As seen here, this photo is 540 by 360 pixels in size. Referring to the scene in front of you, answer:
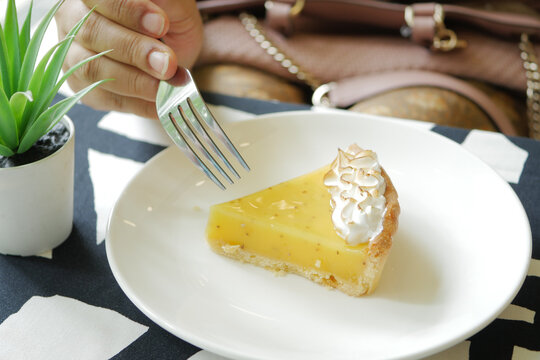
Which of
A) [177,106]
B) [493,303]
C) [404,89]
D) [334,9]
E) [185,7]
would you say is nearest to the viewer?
[493,303]

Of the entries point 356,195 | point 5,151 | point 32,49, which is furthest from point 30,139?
point 356,195

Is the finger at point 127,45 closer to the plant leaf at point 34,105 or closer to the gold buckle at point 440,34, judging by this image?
the plant leaf at point 34,105

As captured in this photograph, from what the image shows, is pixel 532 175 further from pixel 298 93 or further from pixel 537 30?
pixel 298 93

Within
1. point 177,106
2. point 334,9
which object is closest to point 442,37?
point 334,9

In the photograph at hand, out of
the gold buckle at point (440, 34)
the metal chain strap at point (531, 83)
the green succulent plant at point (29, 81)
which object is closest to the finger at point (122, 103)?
the green succulent plant at point (29, 81)

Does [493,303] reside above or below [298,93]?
above

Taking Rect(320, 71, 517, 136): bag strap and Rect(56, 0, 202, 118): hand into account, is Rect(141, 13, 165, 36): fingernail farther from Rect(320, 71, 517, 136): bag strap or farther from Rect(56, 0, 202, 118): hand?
Rect(320, 71, 517, 136): bag strap

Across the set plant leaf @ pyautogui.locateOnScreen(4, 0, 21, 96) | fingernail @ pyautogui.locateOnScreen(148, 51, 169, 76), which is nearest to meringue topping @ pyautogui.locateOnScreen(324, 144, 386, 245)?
fingernail @ pyautogui.locateOnScreen(148, 51, 169, 76)

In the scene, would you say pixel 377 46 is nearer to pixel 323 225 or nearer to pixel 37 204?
pixel 323 225
